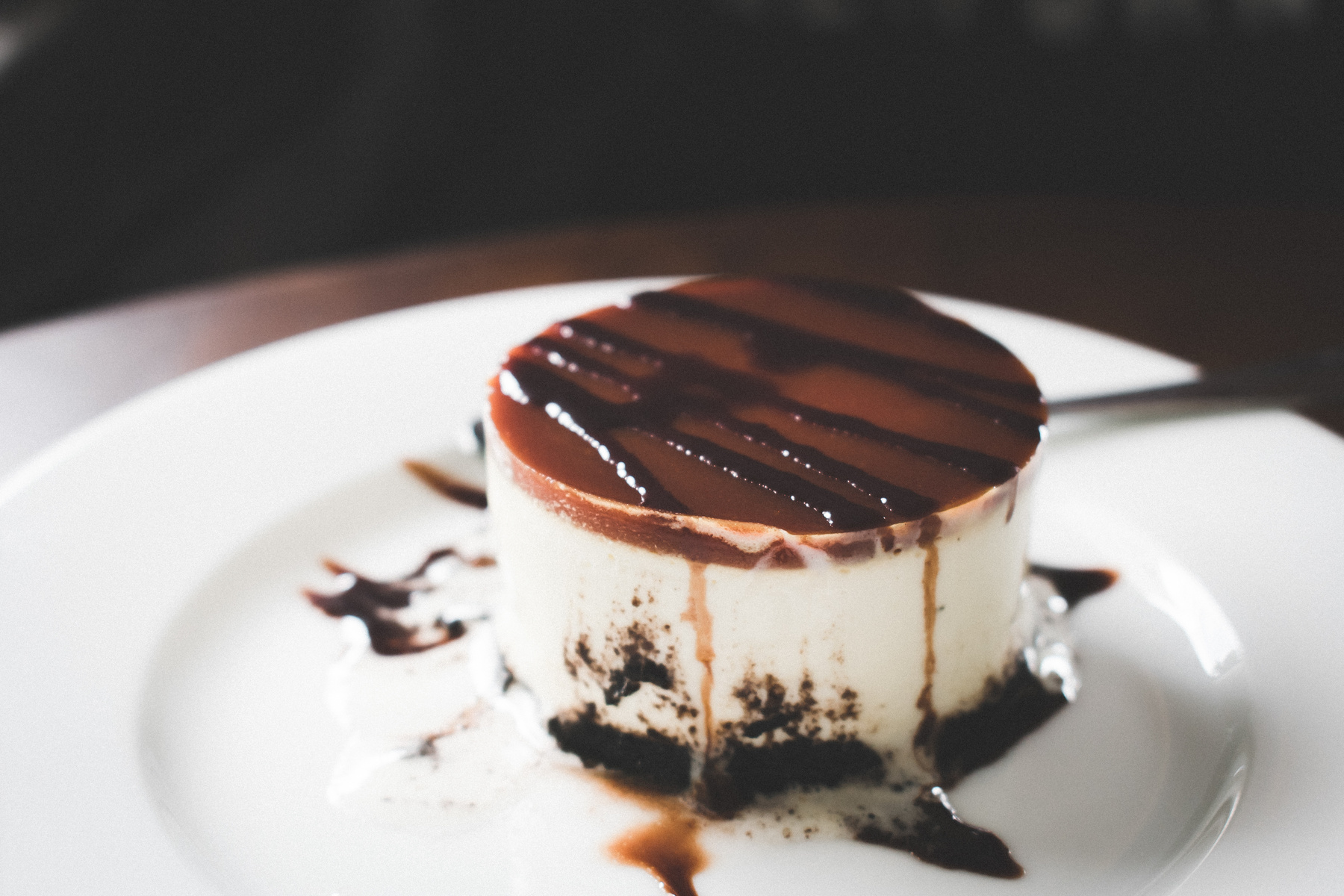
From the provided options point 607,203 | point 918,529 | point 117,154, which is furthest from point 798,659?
point 607,203

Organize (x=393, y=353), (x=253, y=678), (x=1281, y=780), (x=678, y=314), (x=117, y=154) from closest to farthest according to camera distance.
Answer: (x=1281, y=780)
(x=253, y=678)
(x=678, y=314)
(x=393, y=353)
(x=117, y=154)

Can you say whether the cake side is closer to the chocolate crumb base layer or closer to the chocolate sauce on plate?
the chocolate crumb base layer

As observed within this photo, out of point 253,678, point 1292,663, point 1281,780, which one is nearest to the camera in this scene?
point 1281,780

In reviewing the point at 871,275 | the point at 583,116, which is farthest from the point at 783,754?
the point at 583,116

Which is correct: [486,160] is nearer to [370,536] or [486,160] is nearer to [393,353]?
[393,353]

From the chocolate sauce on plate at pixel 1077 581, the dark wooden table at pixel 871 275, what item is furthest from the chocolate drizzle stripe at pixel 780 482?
the dark wooden table at pixel 871 275

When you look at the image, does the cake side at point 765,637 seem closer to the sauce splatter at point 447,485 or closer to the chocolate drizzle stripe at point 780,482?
the chocolate drizzle stripe at point 780,482
